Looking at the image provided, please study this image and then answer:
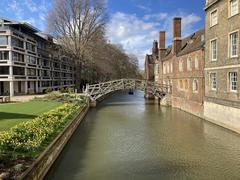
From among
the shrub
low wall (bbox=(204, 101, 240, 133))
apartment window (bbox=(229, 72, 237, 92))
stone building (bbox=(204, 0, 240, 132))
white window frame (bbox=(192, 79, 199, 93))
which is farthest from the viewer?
white window frame (bbox=(192, 79, 199, 93))

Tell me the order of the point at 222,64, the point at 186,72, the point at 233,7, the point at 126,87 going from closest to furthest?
the point at 233,7 → the point at 222,64 → the point at 186,72 → the point at 126,87

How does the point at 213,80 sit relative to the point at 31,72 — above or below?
below

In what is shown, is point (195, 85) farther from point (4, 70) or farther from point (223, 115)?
point (4, 70)

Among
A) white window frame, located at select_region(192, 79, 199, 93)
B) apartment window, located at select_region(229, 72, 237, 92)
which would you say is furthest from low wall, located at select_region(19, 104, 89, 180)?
white window frame, located at select_region(192, 79, 199, 93)

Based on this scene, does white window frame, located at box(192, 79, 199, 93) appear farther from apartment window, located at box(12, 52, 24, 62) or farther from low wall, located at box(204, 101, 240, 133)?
apartment window, located at box(12, 52, 24, 62)

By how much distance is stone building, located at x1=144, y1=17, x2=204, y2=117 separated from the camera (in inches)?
863

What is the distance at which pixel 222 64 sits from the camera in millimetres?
16797

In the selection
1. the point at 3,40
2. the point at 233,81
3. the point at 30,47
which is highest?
the point at 30,47

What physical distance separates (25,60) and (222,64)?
29820 millimetres

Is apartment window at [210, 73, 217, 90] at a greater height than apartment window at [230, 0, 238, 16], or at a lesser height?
lesser

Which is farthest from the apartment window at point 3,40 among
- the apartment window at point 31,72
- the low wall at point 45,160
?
the low wall at point 45,160

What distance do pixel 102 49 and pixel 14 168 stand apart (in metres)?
30.2

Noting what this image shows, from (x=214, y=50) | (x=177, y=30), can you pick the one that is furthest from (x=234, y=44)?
(x=177, y=30)

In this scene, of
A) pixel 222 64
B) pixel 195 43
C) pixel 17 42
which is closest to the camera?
pixel 222 64
